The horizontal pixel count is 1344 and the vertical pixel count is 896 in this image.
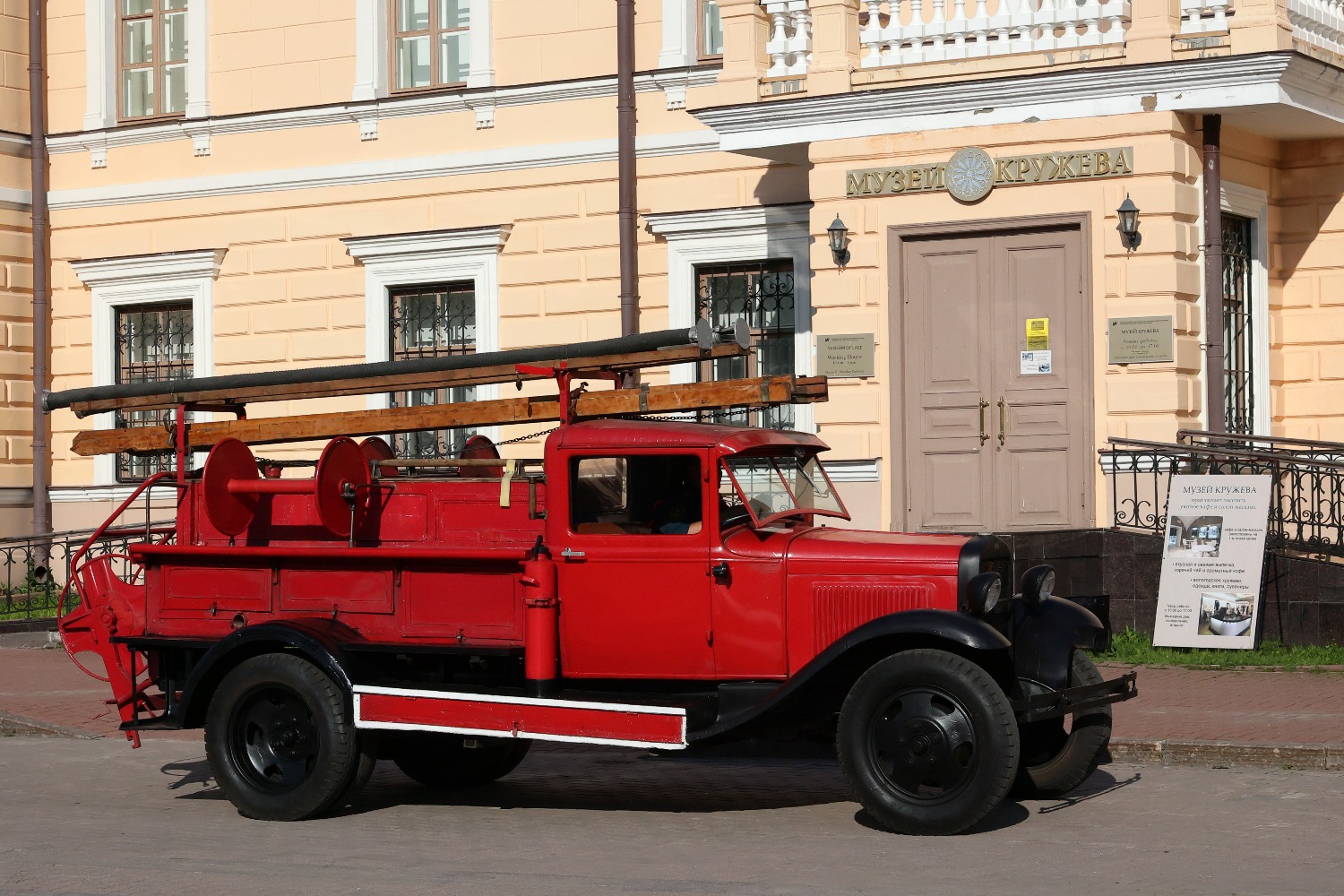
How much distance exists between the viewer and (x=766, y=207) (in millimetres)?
17516

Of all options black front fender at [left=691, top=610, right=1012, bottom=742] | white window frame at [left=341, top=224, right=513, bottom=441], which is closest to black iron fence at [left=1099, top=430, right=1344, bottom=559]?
white window frame at [left=341, top=224, right=513, bottom=441]

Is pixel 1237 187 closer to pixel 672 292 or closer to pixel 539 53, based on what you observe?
pixel 672 292

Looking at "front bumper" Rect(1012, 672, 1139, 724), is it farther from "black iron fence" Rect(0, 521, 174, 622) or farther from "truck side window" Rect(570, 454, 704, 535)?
"black iron fence" Rect(0, 521, 174, 622)

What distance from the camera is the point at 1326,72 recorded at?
49.6ft

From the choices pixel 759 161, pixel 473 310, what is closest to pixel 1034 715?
pixel 759 161

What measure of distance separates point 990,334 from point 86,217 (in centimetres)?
1037

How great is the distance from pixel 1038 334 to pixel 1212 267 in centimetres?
146

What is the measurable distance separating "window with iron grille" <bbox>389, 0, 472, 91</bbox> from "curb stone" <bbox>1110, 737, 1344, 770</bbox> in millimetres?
11314

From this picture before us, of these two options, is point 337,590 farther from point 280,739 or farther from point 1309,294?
point 1309,294

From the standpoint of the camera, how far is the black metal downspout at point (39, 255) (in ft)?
67.9

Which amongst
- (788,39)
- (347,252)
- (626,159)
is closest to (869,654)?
(788,39)

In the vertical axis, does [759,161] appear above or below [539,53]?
below

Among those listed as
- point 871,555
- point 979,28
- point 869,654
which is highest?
point 979,28

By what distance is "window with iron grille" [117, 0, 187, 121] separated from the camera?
812 inches
